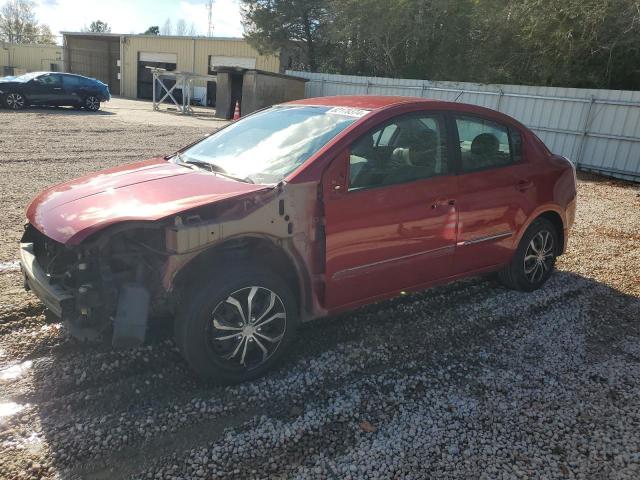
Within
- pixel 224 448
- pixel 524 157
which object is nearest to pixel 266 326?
pixel 224 448

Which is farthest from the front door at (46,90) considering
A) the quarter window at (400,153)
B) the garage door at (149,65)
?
the quarter window at (400,153)

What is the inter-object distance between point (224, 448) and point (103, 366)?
3.55 feet

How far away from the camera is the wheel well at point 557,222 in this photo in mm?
4707

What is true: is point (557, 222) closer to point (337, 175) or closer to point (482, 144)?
point (482, 144)

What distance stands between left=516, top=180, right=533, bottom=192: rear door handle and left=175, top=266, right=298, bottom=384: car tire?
7.69ft

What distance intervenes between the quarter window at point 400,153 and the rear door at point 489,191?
0.22 meters

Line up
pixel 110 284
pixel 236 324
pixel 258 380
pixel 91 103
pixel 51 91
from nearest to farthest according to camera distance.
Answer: pixel 110 284 < pixel 236 324 < pixel 258 380 < pixel 51 91 < pixel 91 103

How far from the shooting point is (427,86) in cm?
1736

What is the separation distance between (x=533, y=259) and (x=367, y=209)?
2222 millimetres

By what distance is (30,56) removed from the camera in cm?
4744

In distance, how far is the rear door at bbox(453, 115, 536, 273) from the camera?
3.95 m

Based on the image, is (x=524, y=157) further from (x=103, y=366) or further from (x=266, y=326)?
(x=103, y=366)

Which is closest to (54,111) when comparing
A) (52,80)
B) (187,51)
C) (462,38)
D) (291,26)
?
(52,80)

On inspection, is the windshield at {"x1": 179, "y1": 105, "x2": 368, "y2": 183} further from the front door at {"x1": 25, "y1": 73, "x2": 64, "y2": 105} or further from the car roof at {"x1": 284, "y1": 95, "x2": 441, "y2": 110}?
the front door at {"x1": 25, "y1": 73, "x2": 64, "y2": 105}
